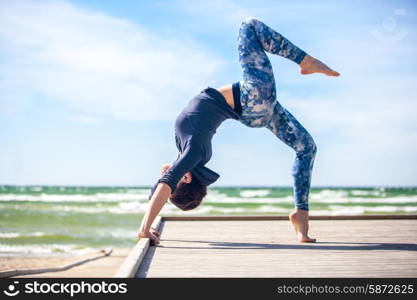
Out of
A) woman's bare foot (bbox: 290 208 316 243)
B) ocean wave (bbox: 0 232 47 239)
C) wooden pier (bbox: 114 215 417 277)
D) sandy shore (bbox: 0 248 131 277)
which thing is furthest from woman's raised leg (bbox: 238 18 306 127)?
ocean wave (bbox: 0 232 47 239)

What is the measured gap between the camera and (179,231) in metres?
5.31

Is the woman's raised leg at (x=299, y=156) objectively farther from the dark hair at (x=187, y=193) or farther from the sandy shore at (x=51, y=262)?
the sandy shore at (x=51, y=262)

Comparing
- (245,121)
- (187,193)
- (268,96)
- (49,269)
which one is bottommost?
(49,269)

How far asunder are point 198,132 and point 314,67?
1072mm

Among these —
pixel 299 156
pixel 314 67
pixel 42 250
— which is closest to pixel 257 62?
pixel 314 67

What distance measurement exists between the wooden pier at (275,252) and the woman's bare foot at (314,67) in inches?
55.2

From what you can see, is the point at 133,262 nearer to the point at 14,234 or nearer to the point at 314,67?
the point at 314,67

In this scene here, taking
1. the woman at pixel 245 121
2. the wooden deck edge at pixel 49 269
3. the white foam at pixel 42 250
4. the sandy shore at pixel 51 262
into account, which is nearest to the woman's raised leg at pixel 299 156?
the woman at pixel 245 121

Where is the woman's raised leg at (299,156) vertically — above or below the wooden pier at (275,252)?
above

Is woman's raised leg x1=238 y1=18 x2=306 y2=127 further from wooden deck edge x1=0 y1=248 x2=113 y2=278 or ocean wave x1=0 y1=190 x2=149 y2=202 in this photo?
ocean wave x1=0 y1=190 x2=149 y2=202

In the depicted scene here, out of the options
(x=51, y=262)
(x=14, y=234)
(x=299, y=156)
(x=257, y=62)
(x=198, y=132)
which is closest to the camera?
(x=198, y=132)

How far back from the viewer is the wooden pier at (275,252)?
9.29 feet

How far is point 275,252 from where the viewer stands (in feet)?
11.8

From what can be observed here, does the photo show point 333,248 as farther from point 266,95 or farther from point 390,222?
point 390,222
